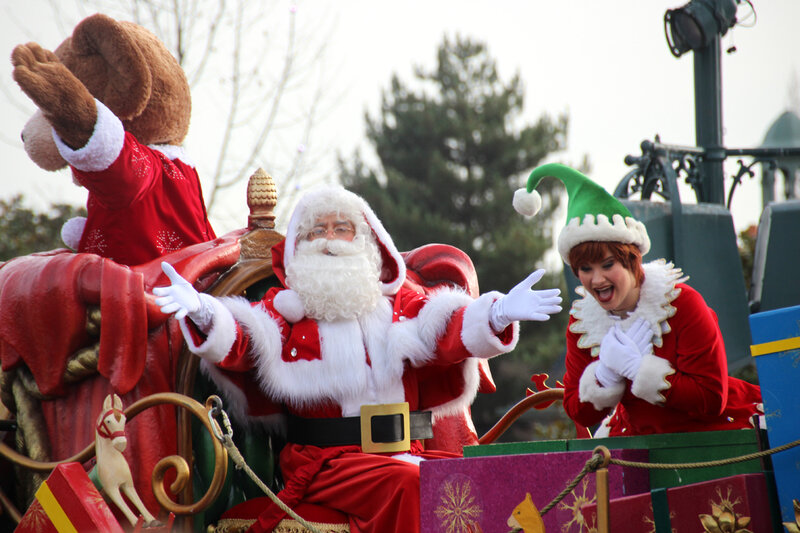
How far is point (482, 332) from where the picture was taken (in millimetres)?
3896

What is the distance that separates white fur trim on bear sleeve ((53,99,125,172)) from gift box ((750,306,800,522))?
2676 mm

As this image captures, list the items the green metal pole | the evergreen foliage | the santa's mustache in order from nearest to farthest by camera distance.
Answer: the santa's mustache, the green metal pole, the evergreen foliage

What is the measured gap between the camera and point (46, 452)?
394cm

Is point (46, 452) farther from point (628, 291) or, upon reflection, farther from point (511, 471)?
point (628, 291)

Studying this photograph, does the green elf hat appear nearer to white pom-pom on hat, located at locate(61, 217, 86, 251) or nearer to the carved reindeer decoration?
the carved reindeer decoration

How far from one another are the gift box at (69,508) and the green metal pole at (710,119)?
11.2 feet

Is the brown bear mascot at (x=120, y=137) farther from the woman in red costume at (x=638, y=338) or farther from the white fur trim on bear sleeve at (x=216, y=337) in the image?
the woman in red costume at (x=638, y=338)

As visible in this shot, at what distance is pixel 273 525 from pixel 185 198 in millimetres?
1668

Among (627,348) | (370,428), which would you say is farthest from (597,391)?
(370,428)

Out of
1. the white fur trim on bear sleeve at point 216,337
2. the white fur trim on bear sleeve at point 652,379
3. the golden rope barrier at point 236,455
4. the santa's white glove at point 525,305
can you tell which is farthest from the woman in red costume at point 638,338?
the white fur trim on bear sleeve at point 216,337

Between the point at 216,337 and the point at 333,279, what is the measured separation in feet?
2.00

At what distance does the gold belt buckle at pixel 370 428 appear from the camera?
12.9ft

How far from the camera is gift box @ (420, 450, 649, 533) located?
8.97 feet

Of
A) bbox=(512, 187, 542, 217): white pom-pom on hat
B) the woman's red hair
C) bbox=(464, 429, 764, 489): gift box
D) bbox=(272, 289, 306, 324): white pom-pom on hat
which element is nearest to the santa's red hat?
bbox=(272, 289, 306, 324): white pom-pom on hat
